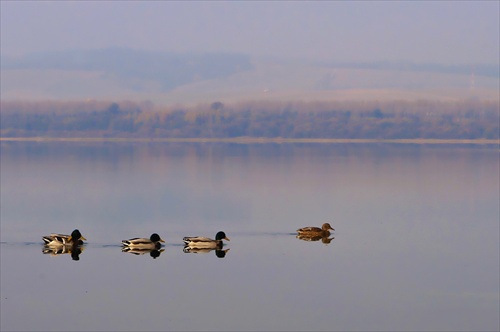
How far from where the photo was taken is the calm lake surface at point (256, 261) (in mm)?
15727

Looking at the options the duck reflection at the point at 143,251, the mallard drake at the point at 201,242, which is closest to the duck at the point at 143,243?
the duck reflection at the point at 143,251

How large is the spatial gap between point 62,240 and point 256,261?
4760mm

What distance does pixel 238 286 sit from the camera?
18000 millimetres

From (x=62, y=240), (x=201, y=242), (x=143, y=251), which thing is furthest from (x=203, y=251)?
(x=62, y=240)

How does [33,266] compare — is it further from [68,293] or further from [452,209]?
[452,209]

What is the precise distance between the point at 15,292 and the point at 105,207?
1419 cm

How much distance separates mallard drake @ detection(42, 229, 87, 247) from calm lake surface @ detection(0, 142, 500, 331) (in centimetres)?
27

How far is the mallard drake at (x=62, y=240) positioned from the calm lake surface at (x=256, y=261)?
269 millimetres

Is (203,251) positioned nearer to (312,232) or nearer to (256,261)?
(256,261)

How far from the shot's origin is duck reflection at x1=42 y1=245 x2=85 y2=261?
2203cm

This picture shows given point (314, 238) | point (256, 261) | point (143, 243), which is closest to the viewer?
point (256, 261)

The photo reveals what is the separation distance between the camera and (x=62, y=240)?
2272 centimetres

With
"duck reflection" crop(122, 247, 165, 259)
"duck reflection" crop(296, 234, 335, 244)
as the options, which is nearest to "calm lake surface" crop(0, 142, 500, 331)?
"duck reflection" crop(122, 247, 165, 259)

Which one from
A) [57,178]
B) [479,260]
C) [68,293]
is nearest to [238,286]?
[68,293]
